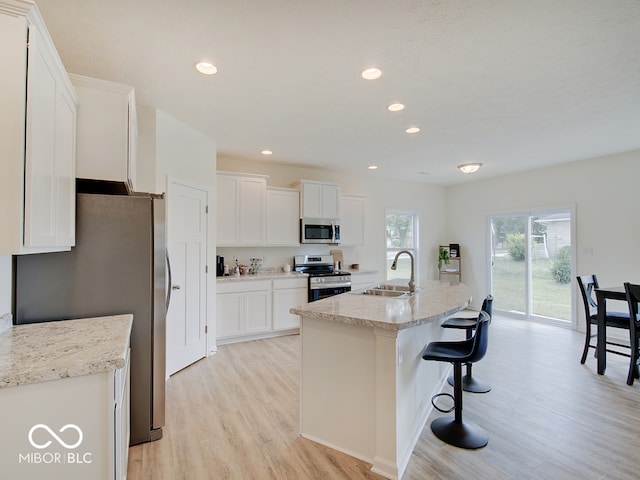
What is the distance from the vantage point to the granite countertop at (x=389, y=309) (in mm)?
1922

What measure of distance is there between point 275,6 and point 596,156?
207 inches

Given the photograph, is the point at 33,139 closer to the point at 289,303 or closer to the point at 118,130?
the point at 118,130

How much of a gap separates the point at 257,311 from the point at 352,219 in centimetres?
238

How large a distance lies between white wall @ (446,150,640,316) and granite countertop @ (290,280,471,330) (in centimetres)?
342

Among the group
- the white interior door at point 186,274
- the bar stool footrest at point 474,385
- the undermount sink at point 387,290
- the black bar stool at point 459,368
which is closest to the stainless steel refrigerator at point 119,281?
the white interior door at point 186,274

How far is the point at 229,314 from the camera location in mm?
4309

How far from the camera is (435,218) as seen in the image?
7.14 m

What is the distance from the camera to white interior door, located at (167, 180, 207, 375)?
335 cm

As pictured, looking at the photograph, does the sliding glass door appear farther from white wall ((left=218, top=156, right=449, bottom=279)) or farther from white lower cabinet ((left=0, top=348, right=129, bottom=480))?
white lower cabinet ((left=0, top=348, right=129, bottom=480))

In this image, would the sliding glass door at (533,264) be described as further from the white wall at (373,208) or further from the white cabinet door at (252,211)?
the white cabinet door at (252,211)

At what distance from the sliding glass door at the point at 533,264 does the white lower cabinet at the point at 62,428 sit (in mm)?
6214

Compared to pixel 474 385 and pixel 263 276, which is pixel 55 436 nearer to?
pixel 474 385

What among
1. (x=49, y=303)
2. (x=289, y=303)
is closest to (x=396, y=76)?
(x=49, y=303)

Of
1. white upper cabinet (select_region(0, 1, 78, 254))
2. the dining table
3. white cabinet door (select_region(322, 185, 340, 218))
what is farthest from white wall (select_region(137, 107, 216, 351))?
the dining table
